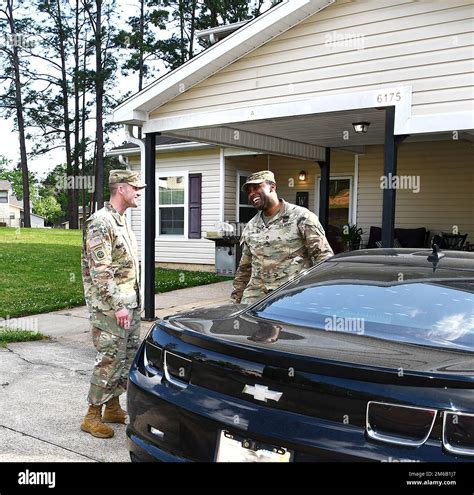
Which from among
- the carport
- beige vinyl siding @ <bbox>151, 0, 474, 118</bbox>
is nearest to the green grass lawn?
the carport

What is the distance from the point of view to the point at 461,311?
98.2 inches

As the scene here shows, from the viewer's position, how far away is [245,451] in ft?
6.95

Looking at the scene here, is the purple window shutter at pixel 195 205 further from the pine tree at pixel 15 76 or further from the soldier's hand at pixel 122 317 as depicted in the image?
the pine tree at pixel 15 76

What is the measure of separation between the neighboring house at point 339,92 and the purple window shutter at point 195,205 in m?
3.31

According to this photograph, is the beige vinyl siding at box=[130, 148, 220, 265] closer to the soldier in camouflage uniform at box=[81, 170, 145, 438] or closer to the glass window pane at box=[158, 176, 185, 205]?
the glass window pane at box=[158, 176, 185, 205]

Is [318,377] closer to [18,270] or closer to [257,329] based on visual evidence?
[257,329]

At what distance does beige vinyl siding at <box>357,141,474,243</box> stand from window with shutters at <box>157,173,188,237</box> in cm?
449

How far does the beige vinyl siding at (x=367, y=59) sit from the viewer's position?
5.17 m

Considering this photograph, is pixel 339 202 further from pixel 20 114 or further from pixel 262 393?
pixel 20 114

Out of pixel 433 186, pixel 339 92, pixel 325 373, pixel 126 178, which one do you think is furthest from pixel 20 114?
pixel 325 373

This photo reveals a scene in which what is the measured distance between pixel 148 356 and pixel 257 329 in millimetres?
622
